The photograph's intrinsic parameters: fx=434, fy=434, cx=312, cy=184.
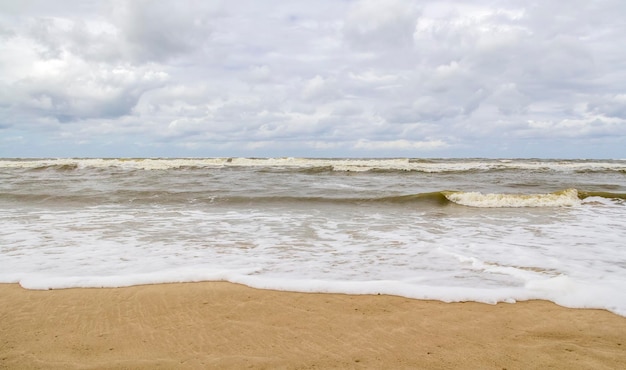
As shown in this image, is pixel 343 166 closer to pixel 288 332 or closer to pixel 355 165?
pixel 355 165

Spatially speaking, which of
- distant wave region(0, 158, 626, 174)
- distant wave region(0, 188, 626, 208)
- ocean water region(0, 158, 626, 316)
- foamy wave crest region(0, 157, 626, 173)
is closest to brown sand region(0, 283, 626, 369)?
ocean water region(0, 158, 626, 316)

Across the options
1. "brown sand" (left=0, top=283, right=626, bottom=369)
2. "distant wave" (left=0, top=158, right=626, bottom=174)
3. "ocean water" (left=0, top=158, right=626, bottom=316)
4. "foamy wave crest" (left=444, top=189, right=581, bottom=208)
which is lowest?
"brown sand" (left=0, top=283, right=626, bottom=369)

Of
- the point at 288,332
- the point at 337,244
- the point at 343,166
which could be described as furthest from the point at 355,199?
the point at 343,166

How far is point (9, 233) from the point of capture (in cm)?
742

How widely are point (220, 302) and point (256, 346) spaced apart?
40.3 inches

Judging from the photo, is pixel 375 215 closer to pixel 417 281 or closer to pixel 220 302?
pixel 417 281

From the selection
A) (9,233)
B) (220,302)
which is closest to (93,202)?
(9,233)

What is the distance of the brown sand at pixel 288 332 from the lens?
2857 mm

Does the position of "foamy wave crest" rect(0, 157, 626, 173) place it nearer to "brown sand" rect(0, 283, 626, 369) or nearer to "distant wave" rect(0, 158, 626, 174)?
"distant wave" rect(0, 158, 626, 174)

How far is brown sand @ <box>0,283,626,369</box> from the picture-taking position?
2.86 metres

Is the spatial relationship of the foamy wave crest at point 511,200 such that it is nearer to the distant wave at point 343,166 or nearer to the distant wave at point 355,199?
the distant wave at point 355,199

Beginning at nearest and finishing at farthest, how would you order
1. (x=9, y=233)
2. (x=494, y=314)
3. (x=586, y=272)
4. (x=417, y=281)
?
(x=494, y=314) → (x=417, y=281) → (x=586, y=272) → (x=9, y=233)

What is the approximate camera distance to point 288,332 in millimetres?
3320

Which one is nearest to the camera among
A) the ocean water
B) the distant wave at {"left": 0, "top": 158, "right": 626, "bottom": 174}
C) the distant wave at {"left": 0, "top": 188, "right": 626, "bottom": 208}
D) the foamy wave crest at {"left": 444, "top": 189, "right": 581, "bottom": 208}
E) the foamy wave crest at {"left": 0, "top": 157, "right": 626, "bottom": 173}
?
the ocean water
